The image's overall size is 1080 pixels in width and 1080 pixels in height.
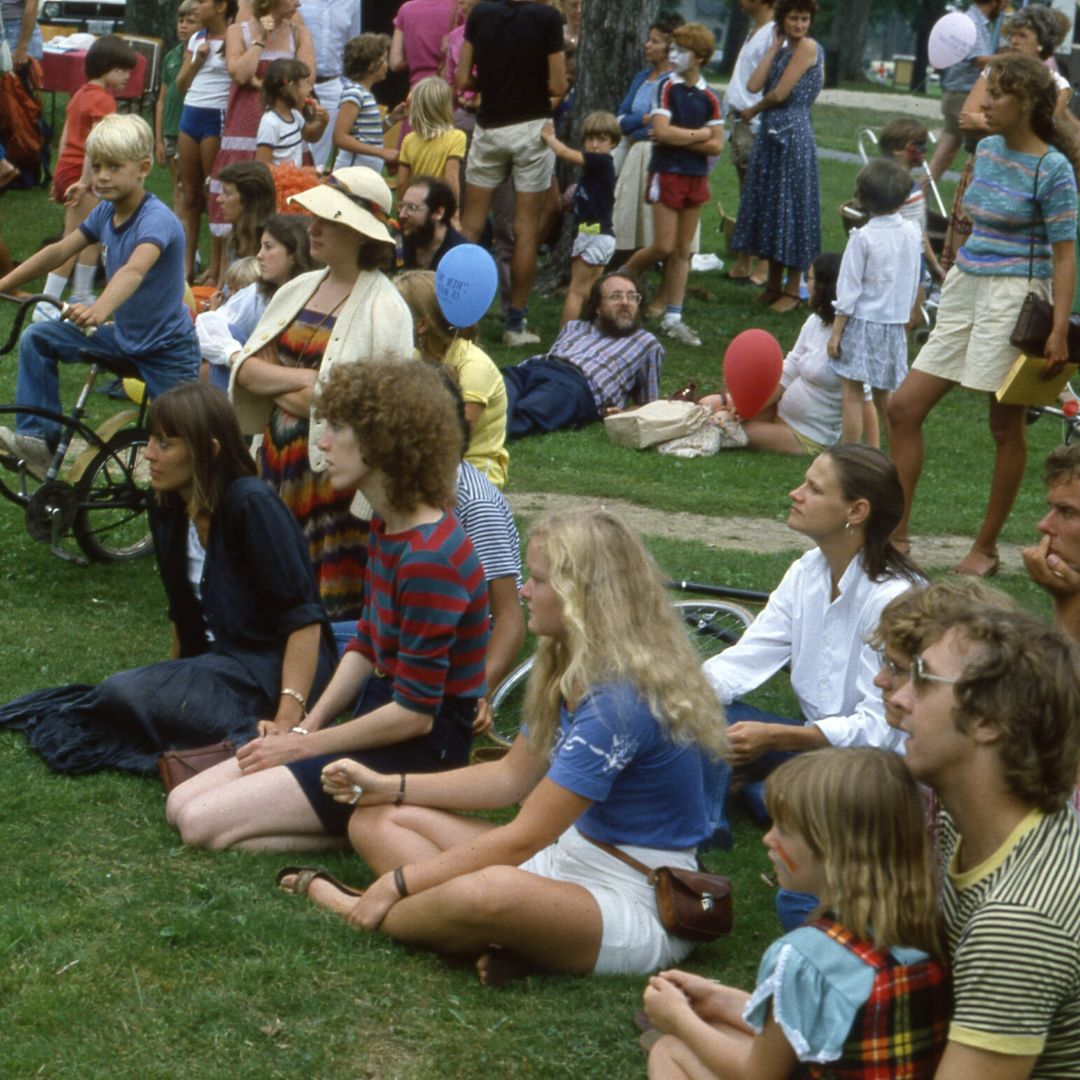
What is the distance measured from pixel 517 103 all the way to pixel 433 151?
608 millimetres

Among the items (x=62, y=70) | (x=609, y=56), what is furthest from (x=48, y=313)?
(x=62, y=70)

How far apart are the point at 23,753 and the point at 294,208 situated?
4203 mm

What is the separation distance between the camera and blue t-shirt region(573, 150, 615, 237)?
11094 mm

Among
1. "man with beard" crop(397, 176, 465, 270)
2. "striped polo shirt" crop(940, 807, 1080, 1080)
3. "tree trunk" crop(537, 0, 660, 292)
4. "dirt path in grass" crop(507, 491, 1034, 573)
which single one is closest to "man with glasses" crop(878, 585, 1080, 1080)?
"striped polo shirt" crop(940, 807, 1080, 1080)

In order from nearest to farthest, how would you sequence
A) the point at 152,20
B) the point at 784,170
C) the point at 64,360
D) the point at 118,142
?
the point at 118,142, the point at 64,360, the point at 784,170, the point at 152,20

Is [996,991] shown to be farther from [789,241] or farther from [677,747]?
[789,241]

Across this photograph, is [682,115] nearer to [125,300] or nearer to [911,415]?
[911,415]

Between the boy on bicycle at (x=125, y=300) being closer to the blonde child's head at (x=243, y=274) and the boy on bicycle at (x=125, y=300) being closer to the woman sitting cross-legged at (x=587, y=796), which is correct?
the blonde child's head at (x=243, y=274)

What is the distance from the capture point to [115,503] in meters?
6.76

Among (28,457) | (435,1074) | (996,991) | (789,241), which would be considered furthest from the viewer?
(789,241)

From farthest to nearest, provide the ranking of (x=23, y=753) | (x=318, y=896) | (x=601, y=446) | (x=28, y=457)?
(x=601, y=446), (x=28, y=457), (x=23, y=753), (x=318, y=896)

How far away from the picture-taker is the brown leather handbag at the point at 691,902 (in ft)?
12.5

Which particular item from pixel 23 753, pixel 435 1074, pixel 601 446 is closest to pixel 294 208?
pixel 601 446

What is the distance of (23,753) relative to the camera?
5.04 m
